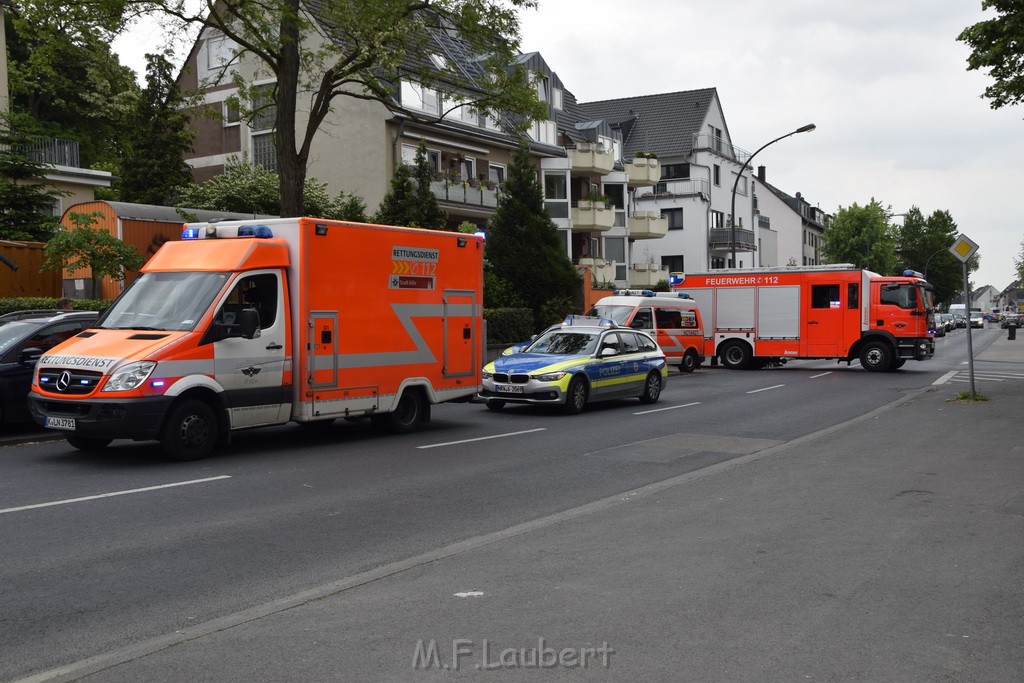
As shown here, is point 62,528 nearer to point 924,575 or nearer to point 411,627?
point 411,627

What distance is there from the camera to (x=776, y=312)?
105 feet

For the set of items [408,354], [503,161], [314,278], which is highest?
[503,161]

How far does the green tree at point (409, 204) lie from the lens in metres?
36.0

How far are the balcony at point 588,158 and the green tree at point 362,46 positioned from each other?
29060 mm

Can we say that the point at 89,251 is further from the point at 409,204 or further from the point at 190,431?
the point at 409,204

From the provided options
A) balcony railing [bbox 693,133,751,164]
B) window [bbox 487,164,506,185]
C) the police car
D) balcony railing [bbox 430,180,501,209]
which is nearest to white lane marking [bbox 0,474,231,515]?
the police car

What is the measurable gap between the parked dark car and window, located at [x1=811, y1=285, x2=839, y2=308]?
2255 centimetres

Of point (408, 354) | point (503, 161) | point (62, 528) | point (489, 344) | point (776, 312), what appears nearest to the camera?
point (62, 528)

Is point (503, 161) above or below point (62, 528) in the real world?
above

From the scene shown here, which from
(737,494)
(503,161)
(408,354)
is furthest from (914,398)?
(503,161)

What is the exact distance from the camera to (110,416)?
1102cm

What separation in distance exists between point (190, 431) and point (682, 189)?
6307 centimetres

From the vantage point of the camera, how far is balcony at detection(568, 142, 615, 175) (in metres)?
53.8

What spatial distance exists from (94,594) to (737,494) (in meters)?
5.63
